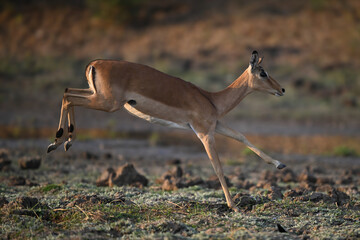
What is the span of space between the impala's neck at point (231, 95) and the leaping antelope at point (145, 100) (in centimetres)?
26

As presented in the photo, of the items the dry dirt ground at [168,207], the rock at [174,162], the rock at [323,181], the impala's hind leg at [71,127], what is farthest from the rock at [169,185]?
the rock at [174,162]

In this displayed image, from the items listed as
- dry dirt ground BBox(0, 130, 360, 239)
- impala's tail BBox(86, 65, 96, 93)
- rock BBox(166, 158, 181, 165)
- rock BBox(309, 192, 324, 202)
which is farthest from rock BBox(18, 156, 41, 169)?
rock BBox(309, 192, 324, 202)

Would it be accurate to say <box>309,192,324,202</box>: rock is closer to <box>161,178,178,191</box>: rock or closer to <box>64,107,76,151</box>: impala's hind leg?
<box>161,178,178,191</box>: rock

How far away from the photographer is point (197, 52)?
27422 mm

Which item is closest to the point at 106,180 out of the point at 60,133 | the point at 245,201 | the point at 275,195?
the point at 60,133

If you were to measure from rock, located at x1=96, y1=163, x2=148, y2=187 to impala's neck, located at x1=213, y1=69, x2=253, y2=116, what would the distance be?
2361mm

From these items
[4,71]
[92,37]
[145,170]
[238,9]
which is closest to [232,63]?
[238,9]

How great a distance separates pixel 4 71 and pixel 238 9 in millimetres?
13753

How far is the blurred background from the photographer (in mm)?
21547

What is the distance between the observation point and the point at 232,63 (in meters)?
26.0

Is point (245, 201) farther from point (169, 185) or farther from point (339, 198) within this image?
point (169, 185)

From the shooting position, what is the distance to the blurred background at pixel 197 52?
21.5 metres

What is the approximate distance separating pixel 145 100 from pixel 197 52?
20234mm

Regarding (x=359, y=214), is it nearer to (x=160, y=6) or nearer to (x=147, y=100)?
(x=147, y=100)
